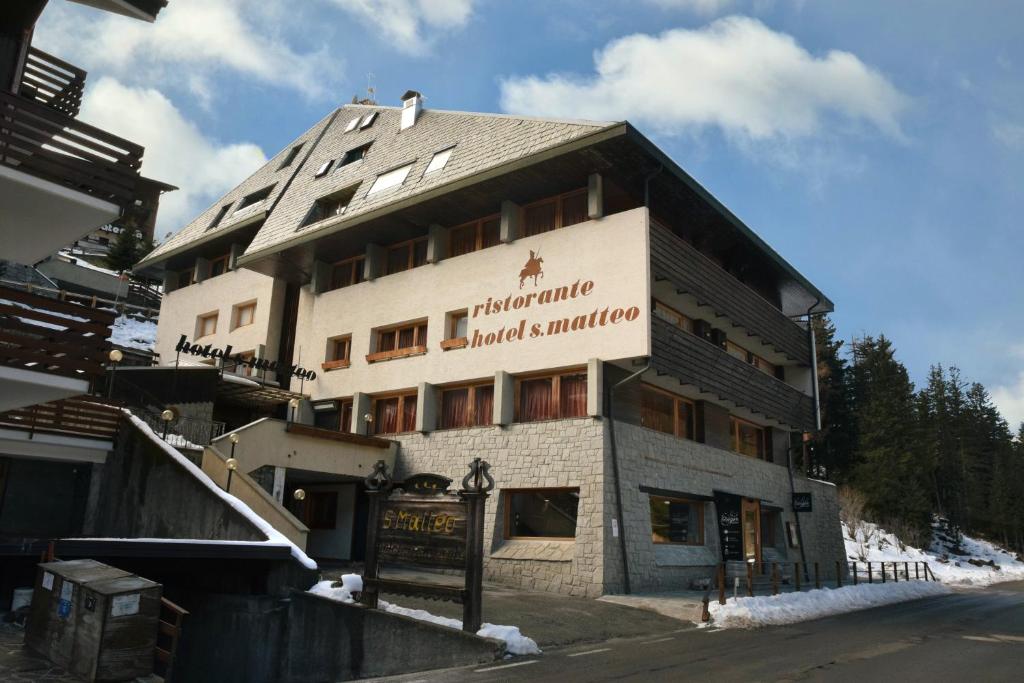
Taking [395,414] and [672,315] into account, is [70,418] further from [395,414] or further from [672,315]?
[672,315]

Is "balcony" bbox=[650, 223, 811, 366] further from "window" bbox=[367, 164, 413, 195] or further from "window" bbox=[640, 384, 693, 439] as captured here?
"window" bbox=[367, 164, 413, 195]

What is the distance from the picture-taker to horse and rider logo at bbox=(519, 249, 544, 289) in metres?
22.2

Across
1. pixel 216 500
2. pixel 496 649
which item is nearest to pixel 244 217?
pixel 216 500

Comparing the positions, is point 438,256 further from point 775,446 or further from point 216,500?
point 775,446

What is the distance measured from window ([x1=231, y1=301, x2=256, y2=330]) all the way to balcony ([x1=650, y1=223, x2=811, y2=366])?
1735 centimetres

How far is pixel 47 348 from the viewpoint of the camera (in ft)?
34.8

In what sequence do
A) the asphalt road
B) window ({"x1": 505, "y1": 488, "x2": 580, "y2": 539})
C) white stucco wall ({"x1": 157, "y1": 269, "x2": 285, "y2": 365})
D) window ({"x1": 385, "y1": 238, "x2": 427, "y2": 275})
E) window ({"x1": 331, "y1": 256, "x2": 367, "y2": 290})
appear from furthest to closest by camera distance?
white stucco wall ({"x1": 157, "y1": 269, "x2": 285, "y2": 365})
window ({"x1": 331, "y1": 256, "x2": 367, "y2": 290})
window ({"x1": 385, "y1": 238, "x2": 427, "y2": 275})
window ({"x1": 505, "y1": 488, "x2": 580, "y2": 539})
the asphalt road

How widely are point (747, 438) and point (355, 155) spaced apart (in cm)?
1952

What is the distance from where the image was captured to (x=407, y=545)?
12422mm

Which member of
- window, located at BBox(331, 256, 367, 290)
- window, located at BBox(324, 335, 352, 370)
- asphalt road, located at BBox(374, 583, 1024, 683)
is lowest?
asphalt road, located at BBox(374, 583, 1024, 683)

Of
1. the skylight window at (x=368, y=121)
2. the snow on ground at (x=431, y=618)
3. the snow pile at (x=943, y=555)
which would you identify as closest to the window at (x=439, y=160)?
the skylight window at (x=368, y=121)

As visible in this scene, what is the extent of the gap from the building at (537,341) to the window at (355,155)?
0.09 meters

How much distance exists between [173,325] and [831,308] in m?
29.0

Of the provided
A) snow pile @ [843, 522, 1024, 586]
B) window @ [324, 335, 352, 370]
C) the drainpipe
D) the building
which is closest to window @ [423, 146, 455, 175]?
the building
